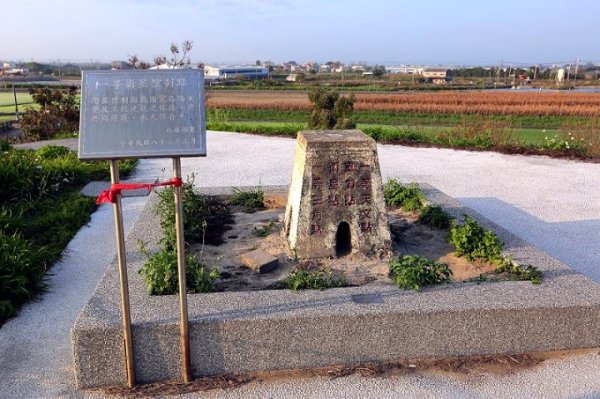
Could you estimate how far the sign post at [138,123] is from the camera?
2.91 meters

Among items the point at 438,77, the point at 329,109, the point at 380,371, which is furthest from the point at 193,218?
the point at 438,77

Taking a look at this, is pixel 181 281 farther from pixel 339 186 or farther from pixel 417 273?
pixel 339 186

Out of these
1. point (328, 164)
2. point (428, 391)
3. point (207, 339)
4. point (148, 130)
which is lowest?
point (428, 391)

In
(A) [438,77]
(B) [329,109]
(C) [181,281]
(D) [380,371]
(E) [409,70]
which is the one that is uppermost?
(E) [409,70]

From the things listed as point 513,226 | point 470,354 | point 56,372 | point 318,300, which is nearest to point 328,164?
point 318,300

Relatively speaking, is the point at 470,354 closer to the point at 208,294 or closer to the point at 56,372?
the point at 208,294

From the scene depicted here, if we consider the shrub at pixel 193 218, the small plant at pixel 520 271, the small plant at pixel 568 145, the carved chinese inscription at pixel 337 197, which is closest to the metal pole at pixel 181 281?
the shrub at pixel 193 218

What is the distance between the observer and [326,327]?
10.9 ft

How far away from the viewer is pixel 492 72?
81.2 metres

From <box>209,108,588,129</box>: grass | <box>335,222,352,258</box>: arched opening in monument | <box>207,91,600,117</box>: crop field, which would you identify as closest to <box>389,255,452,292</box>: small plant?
<box>335,222,352,258</box>: arched opening in monument

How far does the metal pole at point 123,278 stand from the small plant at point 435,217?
135 inches

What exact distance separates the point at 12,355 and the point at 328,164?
271 cm

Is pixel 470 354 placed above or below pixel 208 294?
below

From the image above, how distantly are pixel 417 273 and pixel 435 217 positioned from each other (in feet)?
6.01
